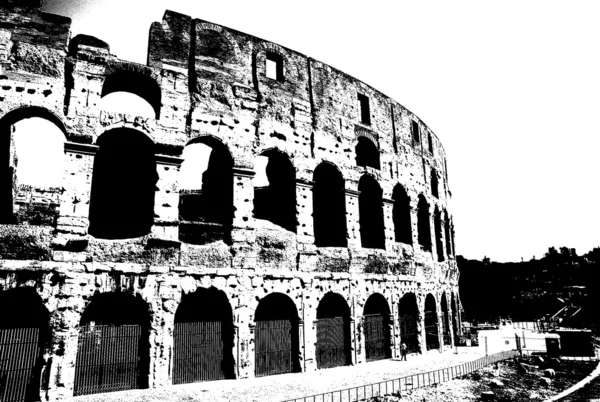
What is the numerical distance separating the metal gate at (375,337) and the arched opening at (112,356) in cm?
695

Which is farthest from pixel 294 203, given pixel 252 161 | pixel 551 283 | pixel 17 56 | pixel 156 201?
pixel 551 283

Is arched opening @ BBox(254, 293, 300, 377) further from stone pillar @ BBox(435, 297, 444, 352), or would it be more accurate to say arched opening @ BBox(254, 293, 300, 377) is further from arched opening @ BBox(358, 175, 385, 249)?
stone pillar @ BBox(435, 297, 444, 352)

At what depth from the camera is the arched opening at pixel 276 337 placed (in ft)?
35.7

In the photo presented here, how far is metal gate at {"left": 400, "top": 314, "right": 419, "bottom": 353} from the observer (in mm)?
14766

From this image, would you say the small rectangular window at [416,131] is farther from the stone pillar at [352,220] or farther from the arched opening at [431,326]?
the arched opening at [431,326]

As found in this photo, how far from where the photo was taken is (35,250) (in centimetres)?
884

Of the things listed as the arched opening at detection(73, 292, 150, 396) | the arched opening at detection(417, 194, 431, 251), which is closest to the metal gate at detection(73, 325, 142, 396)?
the arched opening at detection(73, 292, 150, 396)

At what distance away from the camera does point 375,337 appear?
536 inches

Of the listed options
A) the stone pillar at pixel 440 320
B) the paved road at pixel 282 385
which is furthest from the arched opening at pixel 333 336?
the stone pillar at pixel 440 320

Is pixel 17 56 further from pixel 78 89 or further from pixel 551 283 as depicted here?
pixel 551 283

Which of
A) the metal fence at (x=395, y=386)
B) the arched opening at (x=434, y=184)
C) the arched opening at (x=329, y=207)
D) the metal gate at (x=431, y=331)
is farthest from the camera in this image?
the arched opening at (x=434, y=184)

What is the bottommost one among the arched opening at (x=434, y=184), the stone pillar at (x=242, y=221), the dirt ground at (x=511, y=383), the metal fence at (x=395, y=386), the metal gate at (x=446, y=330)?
the dirt ground at (x=511, y=383)

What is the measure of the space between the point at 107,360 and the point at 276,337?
13.9 ft

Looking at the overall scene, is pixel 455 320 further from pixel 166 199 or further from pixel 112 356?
pixel 112 356
